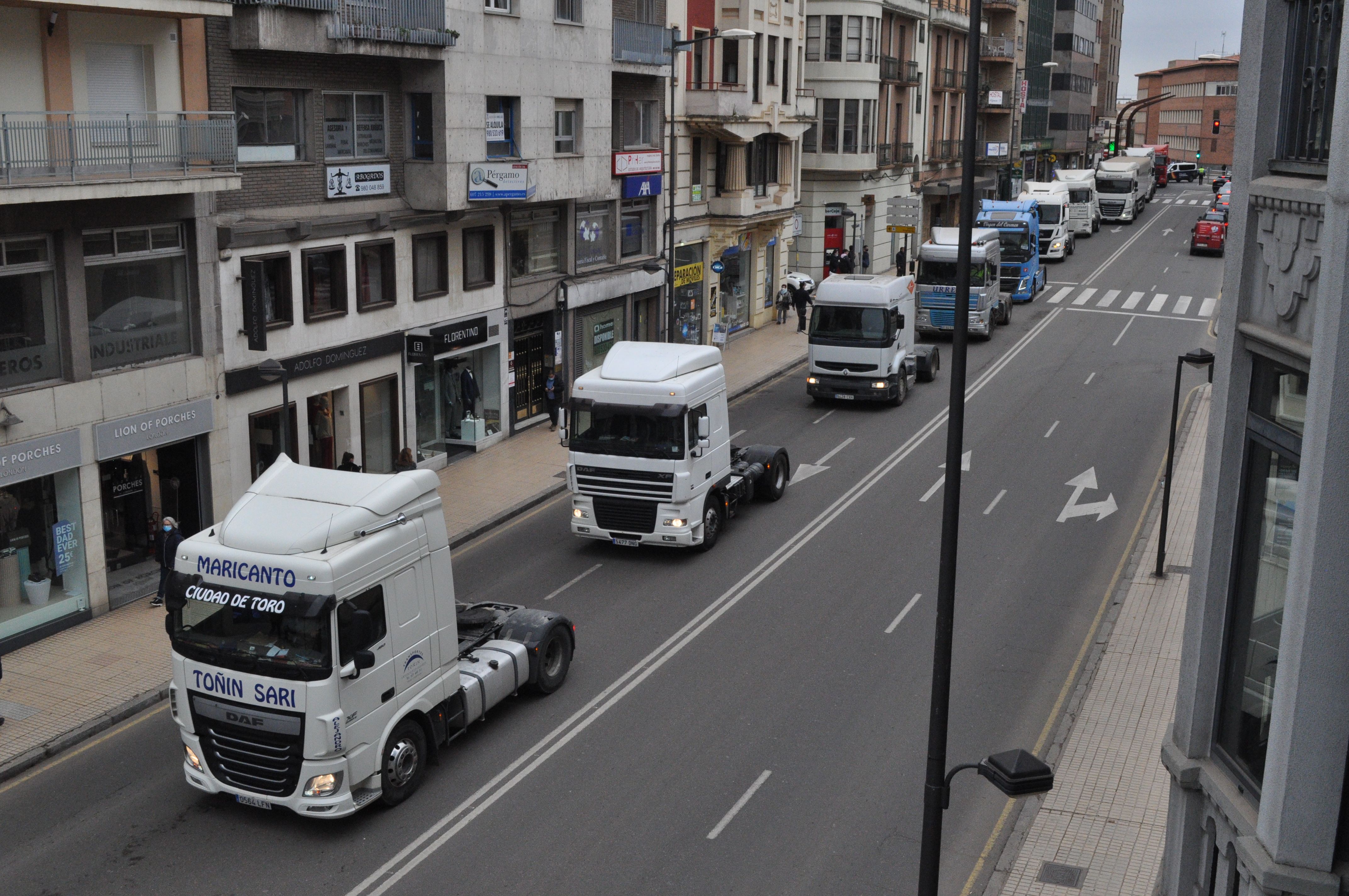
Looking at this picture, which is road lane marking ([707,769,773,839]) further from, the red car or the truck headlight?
the red car

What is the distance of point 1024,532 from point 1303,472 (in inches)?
646

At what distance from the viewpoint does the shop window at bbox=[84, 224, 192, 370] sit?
20.1 metres

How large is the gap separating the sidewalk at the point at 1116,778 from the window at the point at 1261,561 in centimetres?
371

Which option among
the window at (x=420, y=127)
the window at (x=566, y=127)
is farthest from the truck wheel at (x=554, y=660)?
the window at (x=566, y=127)

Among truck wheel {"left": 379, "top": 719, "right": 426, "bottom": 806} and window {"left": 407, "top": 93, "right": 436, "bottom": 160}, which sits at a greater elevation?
window {"left": 407, "top": 93, "right": 436, "bottom": 160}

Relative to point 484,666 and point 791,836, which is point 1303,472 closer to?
point 791,836

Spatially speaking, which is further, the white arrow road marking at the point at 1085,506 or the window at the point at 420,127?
the window at the point at 420,127

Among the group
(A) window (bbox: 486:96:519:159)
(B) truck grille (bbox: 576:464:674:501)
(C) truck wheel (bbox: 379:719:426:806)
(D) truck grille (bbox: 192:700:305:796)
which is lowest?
(C) truck wheel (bbox: 379:719:426:806)

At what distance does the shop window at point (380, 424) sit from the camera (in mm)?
26953

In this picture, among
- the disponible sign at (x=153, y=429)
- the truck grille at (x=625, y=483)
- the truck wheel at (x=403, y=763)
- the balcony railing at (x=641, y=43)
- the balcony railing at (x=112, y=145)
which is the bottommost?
the truck wheel at (x=403, y=763)

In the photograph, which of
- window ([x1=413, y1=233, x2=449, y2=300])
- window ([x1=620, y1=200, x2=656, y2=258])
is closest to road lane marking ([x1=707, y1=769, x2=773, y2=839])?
window ([x1=413, y1=233, x2=449, y2=300])

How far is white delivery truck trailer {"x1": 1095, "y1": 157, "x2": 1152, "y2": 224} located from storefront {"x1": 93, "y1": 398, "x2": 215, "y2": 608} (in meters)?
68.8

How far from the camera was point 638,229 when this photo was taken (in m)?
38.0

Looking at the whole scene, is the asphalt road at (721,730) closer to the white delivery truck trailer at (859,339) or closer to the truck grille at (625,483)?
the truck grille at (625,483)
